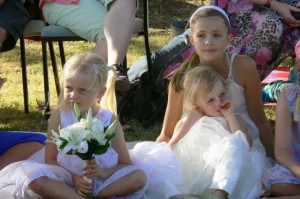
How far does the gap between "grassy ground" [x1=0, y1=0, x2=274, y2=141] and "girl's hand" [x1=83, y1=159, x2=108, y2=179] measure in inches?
56.0

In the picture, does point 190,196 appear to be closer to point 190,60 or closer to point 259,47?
point 190,60

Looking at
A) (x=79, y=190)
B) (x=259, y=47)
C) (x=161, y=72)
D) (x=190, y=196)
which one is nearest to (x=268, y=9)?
(x=259, y=47)

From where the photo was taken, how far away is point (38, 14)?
4.89 meters

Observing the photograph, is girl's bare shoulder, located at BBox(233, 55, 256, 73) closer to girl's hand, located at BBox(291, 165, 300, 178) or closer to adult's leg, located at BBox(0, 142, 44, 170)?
girl's hand, located at BBox(291, 165, 300, 178)

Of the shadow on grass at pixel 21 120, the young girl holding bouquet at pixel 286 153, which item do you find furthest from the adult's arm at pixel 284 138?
the shadow on grass at pixel 21 120

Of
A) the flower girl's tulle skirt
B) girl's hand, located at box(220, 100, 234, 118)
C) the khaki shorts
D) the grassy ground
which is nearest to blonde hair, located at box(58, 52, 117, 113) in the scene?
the flower girl's tulle skirt

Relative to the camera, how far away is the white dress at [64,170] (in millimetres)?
3210

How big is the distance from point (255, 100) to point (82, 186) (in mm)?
1167

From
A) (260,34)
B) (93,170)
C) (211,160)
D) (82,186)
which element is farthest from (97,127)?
(260,34)

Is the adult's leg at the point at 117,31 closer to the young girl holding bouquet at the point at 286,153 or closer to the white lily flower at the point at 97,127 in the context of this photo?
the young girl holding bouquet at the point at 286,153

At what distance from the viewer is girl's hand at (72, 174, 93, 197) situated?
3.13m

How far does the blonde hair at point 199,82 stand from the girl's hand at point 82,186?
0.80m

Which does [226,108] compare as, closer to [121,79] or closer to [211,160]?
[211,160]

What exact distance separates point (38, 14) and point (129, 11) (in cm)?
87
